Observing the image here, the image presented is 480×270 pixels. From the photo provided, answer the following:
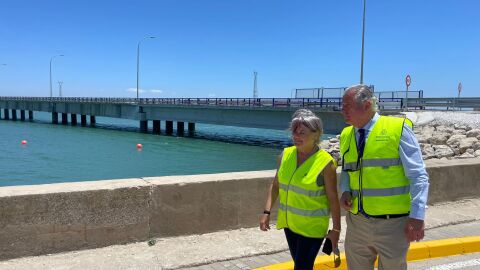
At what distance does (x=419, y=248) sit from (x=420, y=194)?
254 centimetres

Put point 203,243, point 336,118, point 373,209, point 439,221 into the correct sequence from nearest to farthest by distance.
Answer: point 373,209, point 203,243, point 439,221, point 336,118

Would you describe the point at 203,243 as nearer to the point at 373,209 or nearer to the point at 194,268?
the point at 194,268

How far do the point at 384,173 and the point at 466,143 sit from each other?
18.0 metres

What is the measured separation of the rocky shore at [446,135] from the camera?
18550 mm

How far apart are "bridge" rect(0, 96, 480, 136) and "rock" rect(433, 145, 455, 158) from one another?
436 inches

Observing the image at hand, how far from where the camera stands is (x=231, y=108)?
4488 centimetres

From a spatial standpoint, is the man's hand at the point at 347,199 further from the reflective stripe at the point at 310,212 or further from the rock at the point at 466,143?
the rock at the point at 466,143

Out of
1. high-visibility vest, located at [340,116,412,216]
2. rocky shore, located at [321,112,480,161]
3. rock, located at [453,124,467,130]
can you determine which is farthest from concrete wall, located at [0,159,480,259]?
rock, located at [453,124,467,130]

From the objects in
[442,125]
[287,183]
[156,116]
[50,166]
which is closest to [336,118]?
[442,125]

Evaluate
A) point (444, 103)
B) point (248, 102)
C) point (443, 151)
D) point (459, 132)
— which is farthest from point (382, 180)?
point (248, 102)

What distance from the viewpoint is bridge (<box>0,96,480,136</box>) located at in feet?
105

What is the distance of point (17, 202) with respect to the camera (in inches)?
164

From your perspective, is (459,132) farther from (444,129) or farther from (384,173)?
(384,173)

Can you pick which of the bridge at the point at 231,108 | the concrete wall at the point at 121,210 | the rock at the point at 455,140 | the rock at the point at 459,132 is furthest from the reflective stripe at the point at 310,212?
the bridge at the point at 231,108
